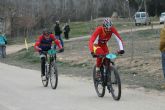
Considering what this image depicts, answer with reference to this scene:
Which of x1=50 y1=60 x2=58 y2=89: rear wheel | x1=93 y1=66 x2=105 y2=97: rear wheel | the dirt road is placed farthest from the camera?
x1=50 y1=60 x2=58 y2=89: rear wheel

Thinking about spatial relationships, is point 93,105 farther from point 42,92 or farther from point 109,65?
point 42,92

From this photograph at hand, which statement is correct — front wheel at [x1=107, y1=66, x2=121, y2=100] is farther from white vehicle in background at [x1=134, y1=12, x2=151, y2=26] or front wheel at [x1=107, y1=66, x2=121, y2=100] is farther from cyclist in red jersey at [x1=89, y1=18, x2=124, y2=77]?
white vehicle in background at [x1=134, y1=12, x2=151, y2=26]

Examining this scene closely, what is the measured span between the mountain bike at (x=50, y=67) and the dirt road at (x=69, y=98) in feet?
0.76

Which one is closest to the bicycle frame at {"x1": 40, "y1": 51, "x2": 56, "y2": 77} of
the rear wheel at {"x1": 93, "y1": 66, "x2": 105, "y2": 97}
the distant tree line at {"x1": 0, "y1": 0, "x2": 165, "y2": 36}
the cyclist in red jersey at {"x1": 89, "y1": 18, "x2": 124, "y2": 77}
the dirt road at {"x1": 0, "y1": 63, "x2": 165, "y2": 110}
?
the dirt road at {"x1": 0, "y1": 63, "x2": 165, "y2": 110}

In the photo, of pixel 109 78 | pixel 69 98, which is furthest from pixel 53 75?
pixel 109 78

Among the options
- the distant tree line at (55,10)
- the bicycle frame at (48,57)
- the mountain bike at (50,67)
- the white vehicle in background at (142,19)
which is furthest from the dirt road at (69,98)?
the distant tree line at (55,10)

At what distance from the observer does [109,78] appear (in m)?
12.3

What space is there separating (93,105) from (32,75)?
872 cm

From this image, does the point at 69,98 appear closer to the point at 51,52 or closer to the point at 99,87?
the point at 99,87

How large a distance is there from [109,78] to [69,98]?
1.36 meters

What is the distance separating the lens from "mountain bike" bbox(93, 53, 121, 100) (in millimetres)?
11969

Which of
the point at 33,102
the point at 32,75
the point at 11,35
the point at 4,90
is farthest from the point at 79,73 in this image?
the point at 11,35

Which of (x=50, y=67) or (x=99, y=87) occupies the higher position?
(x=50, y=67)

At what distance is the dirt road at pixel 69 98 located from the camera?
37.9 feet
